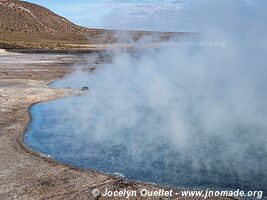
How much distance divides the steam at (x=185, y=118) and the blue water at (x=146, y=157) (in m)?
0.02

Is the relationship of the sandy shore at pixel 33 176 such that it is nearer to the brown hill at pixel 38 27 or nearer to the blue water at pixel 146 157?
the blue water at pixel 146 157

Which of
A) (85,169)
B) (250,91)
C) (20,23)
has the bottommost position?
(85,169)

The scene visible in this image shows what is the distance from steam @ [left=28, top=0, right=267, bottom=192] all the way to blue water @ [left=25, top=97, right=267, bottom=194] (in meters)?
0.02

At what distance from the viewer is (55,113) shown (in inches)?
503

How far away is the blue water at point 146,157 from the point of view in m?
6.84

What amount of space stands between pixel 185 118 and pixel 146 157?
317 centimetres

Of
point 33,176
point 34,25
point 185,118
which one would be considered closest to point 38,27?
point 34,25

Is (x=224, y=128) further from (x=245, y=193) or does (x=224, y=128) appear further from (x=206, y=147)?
(x=245, y=193)

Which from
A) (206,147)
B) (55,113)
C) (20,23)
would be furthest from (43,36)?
(206,147)

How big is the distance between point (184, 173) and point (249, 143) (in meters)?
2.09

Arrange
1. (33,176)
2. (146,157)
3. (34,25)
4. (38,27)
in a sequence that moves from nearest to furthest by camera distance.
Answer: (33,176) < (146,157) < (38,27) < (34,25)

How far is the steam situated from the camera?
7418mm

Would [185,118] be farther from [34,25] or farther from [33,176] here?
[34,25]

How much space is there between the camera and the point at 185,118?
35.7 feet
